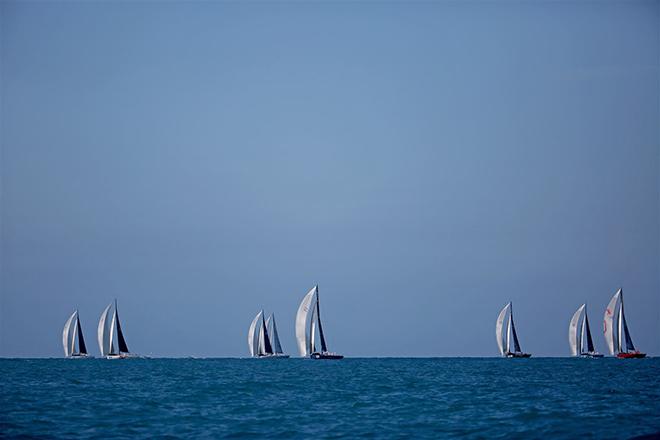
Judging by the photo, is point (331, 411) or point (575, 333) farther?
point (575, 333)

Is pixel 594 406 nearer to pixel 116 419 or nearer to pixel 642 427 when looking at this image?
pixel 642 427

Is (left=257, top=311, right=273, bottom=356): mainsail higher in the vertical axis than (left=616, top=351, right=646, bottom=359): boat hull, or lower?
higher

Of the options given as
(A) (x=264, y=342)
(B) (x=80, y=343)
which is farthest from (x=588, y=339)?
(B) (x=80, y=343)

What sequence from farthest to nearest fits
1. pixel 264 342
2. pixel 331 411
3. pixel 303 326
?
1. pixel 264 342
2. pixel 303 326
3. pixel 331 411

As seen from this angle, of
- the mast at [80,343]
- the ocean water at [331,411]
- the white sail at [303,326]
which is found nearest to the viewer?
the ocean water at [331,411]

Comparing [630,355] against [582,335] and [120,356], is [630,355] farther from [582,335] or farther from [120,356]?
[120,356]

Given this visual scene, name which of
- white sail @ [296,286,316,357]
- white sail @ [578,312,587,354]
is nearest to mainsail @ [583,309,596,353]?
white sail @ [578,312,587,354]

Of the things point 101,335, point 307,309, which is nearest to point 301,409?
point 307,309

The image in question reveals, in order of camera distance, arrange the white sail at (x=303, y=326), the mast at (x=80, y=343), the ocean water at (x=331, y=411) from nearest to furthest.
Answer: the ocean water at (x=331, y=411) < the white sail at (x=303, y=326) < the mast at (x=80, y=343)

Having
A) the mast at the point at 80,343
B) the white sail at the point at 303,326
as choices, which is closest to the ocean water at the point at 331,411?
the white sail at the point at 303,326

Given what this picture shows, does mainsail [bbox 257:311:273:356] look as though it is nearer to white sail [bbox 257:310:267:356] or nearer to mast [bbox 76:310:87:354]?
white sail [bbox 257:310:267:356]

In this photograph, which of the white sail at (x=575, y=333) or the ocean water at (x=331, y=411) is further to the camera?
the white sail at (x=575, y=333)

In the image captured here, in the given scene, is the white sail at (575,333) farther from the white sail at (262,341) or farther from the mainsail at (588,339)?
the white sail at (262,341)

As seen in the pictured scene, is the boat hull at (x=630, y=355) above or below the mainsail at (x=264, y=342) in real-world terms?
below
